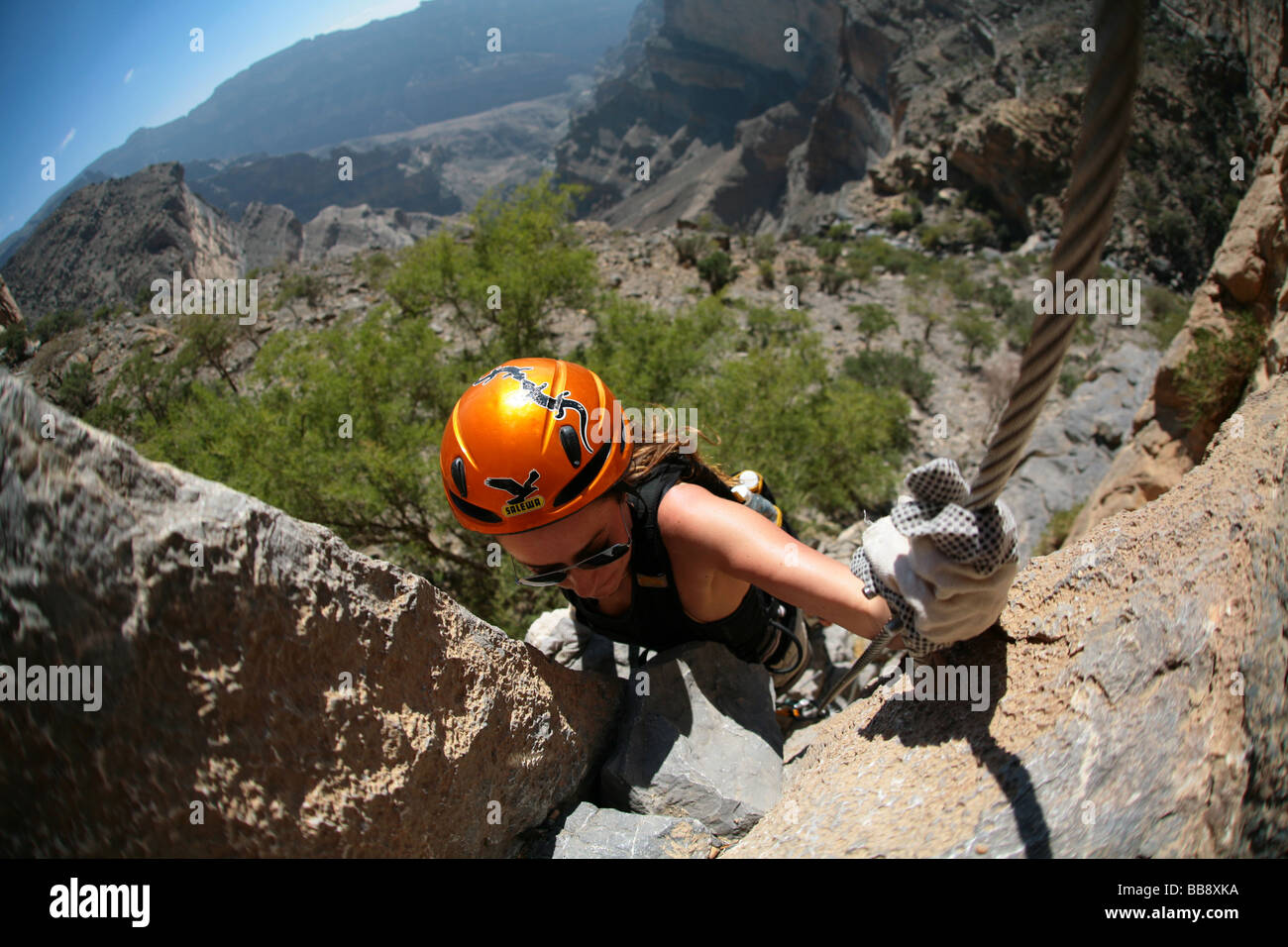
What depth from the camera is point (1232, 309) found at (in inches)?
260

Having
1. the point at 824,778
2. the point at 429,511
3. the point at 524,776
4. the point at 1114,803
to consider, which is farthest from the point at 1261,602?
the point at 429,511

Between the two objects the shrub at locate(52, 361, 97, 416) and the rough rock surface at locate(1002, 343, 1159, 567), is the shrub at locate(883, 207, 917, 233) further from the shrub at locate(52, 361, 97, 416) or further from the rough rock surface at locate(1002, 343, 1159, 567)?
the shrub at locate(52, 361, 97, 416)

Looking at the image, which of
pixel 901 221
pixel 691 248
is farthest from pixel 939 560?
pixel 901 221

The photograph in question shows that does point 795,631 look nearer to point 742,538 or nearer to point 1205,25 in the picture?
point 742,538

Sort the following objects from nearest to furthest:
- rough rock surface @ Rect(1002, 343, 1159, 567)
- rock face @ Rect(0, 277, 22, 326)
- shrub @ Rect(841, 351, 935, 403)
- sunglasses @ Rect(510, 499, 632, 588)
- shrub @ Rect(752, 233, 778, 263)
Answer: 1. sunglasses @ Rect(510, 499, 632, 588)
2. rock face @ Rect(0, 277, 22, 326)
3. rough rock surface @ Rect(1002, 343, 1159, 567)
4. shrub @ Rect(841, 351, 935, 403)
5. shrub @ Rect(752, 233, 778, 263)

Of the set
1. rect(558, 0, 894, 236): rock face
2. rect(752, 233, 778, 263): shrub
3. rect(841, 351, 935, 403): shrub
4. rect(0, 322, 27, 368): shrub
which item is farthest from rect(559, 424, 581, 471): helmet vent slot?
rect(558, 0, 894, 236): rock face

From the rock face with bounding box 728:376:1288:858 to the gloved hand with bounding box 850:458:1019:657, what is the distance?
11.6 inches

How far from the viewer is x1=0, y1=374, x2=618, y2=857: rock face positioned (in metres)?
1.22

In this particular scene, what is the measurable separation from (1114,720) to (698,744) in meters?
1.59

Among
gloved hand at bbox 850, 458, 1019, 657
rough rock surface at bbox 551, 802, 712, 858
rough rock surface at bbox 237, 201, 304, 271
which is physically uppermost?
rough rock surface at bbox 237, 201, 304, 271

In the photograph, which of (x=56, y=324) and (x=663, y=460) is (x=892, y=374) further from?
(x=56, y=324)

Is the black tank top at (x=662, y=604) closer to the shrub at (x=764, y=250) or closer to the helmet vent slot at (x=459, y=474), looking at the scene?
the helmet vent slot at (x=459, y=474)

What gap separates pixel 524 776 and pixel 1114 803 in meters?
1.76
